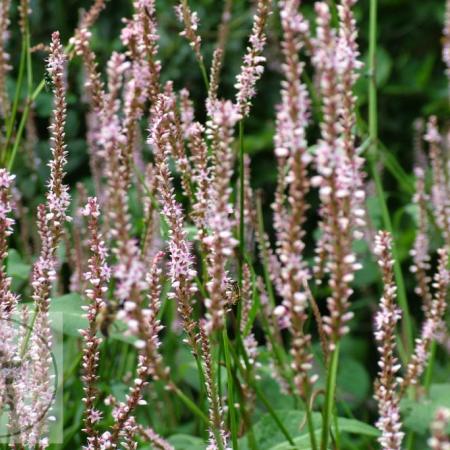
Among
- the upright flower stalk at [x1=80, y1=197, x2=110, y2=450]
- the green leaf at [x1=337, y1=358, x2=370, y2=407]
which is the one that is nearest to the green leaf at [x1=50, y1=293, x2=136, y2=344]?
the upright flower stalk at [x1=80, y1=197, x2=110, y2=450]

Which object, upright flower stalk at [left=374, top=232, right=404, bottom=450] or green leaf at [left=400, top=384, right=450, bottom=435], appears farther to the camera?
green leaf at [left=400, top=384, right=450, bottom=435]

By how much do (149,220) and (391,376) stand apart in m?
0.81

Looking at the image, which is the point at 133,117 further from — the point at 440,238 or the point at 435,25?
the point at 435,25

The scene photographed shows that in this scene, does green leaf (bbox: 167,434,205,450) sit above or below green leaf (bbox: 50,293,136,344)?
below

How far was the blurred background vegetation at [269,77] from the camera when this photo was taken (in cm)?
393

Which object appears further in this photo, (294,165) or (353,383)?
(353,383)

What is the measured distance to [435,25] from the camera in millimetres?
4703

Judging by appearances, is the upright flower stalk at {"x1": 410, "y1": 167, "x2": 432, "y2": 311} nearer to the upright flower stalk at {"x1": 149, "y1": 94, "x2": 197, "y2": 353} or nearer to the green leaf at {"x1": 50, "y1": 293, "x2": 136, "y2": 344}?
the green leaf at {"x1": 50, "y1": 293, "x2": 136, "y2": 344}

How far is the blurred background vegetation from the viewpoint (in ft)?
12.9

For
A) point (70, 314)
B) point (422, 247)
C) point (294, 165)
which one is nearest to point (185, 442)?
point (70, 314)

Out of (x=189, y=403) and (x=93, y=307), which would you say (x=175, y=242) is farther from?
(x=189, y=403)

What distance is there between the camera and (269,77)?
14.4 feet

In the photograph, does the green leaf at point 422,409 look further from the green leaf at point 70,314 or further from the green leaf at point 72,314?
the green leaf at point 70,314

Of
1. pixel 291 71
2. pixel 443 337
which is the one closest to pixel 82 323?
pixel 291 71
